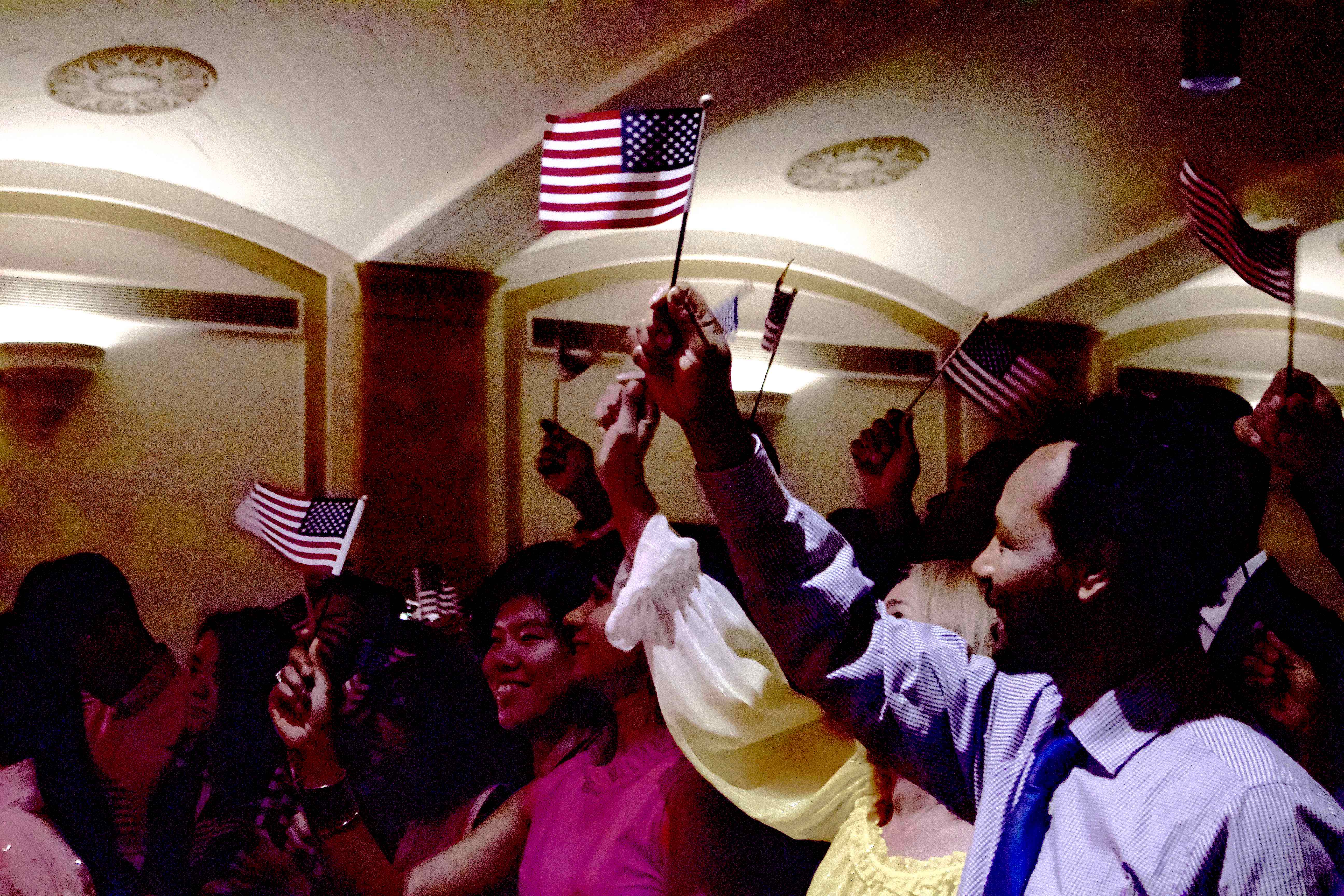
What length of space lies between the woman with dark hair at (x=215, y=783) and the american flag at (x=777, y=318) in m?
2.30

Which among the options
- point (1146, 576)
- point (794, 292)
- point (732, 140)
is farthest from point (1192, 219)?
point (1146, 576)

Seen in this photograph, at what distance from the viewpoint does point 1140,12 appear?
101 inches

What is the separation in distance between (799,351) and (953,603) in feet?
8.29

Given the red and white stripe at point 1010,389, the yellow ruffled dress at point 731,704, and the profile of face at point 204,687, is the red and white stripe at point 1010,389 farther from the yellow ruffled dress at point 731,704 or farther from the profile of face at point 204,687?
the profile of face at point 204,687

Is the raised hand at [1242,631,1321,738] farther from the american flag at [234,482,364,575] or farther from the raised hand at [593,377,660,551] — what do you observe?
the american flag at [234,482,364,575]

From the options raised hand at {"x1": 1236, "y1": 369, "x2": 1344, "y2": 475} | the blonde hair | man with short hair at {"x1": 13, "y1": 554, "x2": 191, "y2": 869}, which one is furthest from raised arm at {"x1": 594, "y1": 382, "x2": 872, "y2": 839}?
man with short hair at {"x1": 13, "y1": 554, "x2": 191, "y2": 869}

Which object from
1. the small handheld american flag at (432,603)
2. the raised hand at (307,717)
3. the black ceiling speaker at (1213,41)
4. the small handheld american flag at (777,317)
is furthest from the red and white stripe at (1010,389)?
the raised hand at (307,717)

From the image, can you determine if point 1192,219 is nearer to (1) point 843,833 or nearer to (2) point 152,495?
(1) point 843,833

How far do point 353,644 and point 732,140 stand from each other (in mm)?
2330

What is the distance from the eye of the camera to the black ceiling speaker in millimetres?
2199

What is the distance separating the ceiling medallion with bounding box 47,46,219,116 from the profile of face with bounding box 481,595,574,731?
1.90m

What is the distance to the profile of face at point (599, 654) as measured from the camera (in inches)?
115

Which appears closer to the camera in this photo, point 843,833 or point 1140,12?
point 843,833

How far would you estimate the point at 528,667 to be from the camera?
310 centimetres
